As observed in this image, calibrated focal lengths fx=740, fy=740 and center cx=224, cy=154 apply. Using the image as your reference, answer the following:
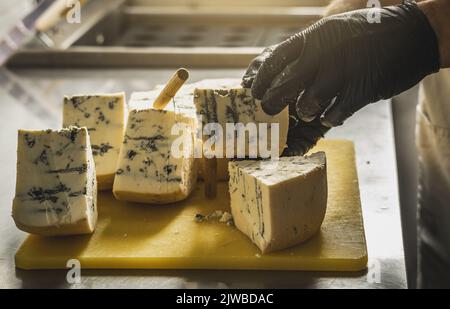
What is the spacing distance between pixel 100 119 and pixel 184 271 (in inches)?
22.7

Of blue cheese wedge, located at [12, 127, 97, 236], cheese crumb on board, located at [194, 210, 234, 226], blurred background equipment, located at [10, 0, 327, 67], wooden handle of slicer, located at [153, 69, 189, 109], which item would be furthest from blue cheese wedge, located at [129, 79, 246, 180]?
blurred background equipment, located at [10, 0, 327, 67]

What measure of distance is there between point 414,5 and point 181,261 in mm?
806

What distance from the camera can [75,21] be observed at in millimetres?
3051

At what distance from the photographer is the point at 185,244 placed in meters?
1.71

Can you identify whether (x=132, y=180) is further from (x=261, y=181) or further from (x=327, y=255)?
(x=327, y=255)

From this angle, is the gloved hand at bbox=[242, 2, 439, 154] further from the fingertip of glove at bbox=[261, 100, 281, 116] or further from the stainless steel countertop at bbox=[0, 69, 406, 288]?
the stainless steel countertop at bbox=[0, 69, 406, 288]

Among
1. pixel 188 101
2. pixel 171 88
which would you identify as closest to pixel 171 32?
pixel 188 101

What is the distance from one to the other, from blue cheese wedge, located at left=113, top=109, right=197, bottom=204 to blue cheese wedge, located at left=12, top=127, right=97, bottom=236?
5.6 inches

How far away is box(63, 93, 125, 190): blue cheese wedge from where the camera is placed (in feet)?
6.60

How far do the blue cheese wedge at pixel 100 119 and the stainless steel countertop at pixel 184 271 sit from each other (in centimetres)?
27

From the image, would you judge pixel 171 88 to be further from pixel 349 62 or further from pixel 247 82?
pixel 349 62

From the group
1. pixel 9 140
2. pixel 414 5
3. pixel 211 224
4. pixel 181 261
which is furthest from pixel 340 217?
pixel 9 140

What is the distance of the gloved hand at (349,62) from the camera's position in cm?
169

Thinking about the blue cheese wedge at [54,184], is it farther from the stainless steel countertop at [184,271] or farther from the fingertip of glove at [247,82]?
the fingertip of glove at [247,82]
